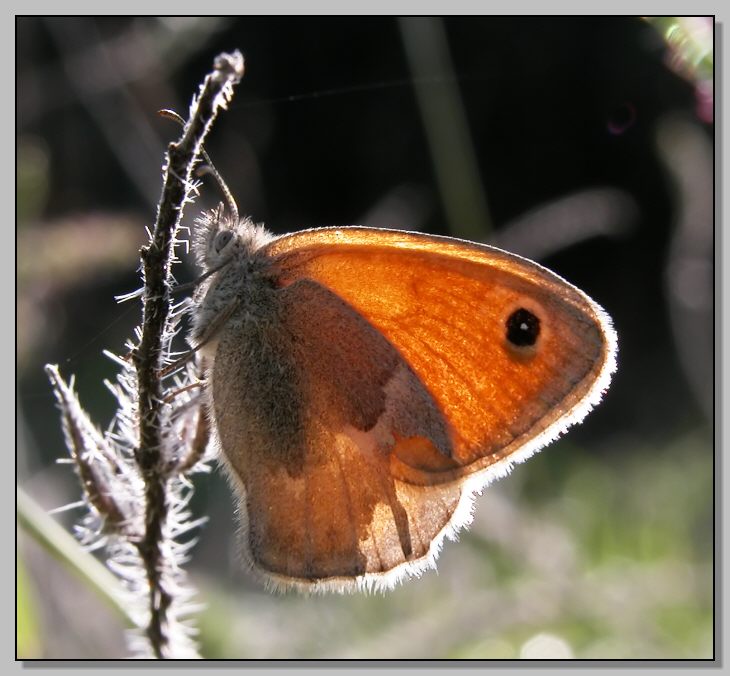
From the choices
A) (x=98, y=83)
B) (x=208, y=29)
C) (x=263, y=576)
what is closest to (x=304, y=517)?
(x=263, y=576)

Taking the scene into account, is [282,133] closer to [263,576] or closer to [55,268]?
[55,268]

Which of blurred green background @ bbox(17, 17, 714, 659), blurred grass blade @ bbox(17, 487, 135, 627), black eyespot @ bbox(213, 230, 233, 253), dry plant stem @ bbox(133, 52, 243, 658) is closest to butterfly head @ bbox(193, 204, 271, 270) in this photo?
black eyespot @ bbox(213, 230, 233, 253)

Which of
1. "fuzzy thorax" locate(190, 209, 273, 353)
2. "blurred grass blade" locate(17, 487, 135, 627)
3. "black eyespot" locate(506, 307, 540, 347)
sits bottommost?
"blurred grass blade" locate(17, 487, 135, 627)

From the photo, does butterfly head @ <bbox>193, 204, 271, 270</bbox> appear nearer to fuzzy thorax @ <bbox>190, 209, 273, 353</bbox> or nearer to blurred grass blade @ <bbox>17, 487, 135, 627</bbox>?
fuzzy thorax @ <bbox>190, 209, 273, 353</bbox>

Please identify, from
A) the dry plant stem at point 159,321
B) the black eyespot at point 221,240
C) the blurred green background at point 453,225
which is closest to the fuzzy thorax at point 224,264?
the black eyespot at point 221,240

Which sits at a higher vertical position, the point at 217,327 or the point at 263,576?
the point at 217,327

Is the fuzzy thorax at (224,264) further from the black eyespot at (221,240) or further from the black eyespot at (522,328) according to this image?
the black eyespot at (522,328)

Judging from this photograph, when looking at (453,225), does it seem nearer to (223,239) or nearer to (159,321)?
(223,239)
